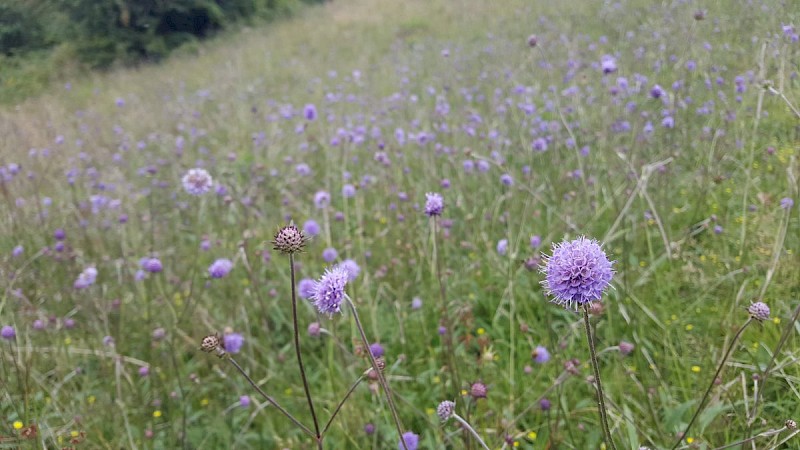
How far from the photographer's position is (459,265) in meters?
2.51

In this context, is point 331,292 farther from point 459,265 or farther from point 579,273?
point 459,265

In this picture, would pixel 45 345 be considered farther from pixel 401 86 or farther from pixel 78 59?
pixel 78 59

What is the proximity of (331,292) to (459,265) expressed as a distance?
152 centimetres

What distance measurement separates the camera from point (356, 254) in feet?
8.82

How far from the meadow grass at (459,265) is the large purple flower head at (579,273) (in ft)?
1.43

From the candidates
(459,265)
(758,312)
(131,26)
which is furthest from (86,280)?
(131,26)

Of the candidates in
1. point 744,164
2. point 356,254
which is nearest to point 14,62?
point 356,254

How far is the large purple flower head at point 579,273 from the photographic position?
34.1 inches

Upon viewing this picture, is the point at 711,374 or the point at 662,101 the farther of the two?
the point at 662,101

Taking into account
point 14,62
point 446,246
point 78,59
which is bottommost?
point 78,59

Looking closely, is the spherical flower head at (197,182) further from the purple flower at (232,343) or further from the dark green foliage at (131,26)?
the dark green foliage at (131,26)

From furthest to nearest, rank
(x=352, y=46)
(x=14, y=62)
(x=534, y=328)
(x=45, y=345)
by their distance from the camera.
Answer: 1. (x=352, y=46)
2. (x=14, y=62)
3. (x=45, y=345)
4. (x=534, y=328)

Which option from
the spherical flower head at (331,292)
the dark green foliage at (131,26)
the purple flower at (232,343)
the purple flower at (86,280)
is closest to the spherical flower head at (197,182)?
the purple flower at (86,280)

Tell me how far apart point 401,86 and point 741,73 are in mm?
2931
